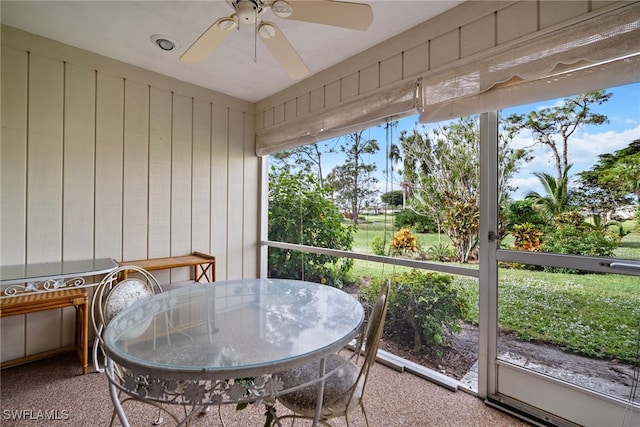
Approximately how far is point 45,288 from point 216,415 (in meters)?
1.55

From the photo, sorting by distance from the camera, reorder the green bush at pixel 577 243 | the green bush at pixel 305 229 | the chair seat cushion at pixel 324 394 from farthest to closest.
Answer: the green bush at pixel 305 229 → the green bush at pixel 577 243 → the chair seat cushion at pixel 324 394

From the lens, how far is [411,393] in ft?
6.45

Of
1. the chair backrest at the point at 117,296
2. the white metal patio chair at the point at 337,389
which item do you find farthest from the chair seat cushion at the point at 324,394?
the chair backrest at the point at 117,296

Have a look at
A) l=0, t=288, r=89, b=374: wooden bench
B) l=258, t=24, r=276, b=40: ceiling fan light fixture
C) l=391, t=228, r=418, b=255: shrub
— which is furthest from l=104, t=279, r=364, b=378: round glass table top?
l=258, t=24, r=276, b=40: ceiling fan light fixture

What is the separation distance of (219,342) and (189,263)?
5.97 ft

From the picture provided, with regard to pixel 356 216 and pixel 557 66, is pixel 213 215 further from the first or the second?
pixel 557 66

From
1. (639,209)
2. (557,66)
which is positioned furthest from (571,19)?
(639,209)

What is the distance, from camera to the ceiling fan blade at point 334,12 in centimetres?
130

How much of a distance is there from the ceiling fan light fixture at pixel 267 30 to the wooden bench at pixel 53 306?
230 cm

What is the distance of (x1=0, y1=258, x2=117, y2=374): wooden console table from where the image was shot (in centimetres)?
194

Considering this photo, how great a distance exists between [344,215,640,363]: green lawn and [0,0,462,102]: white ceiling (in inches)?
71.5

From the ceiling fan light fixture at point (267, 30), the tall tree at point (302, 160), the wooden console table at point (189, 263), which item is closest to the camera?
the ceiling fan light fixture at point (267, 30)

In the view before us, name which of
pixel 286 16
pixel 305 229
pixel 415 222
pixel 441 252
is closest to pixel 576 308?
pixel 441 252

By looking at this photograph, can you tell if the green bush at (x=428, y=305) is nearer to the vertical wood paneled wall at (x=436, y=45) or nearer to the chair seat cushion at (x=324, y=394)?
the chair seat cushion at (x=324, y=394)
